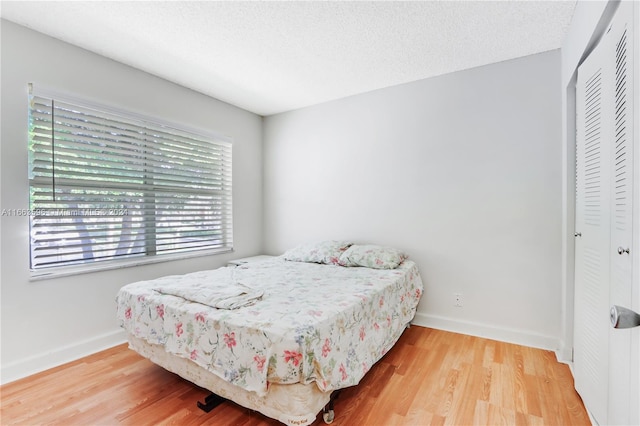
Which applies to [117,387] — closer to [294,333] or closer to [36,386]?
[36,386]

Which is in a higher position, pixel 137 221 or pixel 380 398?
pixel 137 221

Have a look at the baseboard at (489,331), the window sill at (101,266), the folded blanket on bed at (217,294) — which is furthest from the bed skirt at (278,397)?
the baseboard at (489,331)

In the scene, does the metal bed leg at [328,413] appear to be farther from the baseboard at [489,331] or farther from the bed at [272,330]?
the baseboard at [489,331]

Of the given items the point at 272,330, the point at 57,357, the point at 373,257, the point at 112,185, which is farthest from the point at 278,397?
the point at 112,185

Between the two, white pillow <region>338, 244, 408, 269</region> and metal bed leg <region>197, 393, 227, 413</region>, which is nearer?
metal bed leg <region>197, 393, 227, 413</region>

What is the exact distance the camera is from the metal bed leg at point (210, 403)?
167 centimetres

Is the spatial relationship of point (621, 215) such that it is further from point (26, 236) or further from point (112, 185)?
point (26, 236)

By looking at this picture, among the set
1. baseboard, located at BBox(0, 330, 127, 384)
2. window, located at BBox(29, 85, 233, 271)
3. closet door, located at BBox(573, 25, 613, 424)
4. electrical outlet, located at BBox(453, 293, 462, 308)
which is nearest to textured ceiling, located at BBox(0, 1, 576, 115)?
window, located at BBox(29, 85, 233, 271)

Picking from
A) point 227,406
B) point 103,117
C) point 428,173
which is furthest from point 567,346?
point 103,117

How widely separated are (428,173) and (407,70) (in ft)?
3.21

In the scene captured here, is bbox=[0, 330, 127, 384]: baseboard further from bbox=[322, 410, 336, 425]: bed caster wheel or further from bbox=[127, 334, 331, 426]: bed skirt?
bbox=[322, 410, 336, 425]: bed caster wheel

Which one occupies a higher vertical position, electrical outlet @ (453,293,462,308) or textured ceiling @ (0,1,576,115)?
textured ceiling @ (0,1,576,115)

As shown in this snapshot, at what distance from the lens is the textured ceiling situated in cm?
190

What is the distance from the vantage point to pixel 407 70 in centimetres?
276
